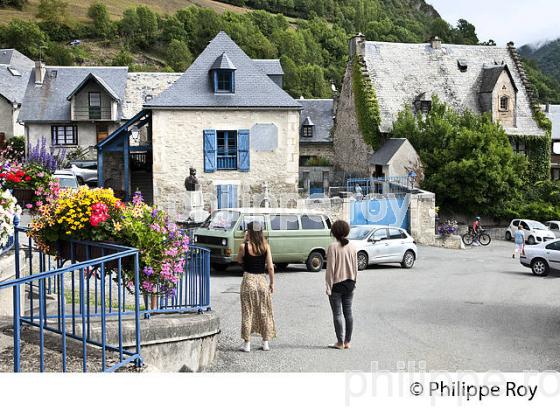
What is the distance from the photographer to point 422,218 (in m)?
21.3

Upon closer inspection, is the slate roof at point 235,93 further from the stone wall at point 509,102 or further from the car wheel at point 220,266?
the stone wall at point 509,102

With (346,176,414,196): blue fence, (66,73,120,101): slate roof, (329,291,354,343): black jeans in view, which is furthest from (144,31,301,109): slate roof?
(329,291,354,343): black jeans

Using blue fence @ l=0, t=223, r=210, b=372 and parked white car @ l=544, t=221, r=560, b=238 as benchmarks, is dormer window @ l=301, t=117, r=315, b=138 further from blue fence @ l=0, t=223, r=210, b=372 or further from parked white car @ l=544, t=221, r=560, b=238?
blue fence @ l=0, t=223, r=210, b=372

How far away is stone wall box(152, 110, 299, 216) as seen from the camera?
19995 millimetres

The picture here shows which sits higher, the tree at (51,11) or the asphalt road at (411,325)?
the tree at (51,11)

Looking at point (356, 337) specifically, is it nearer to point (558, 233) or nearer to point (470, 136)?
point (558, 233)

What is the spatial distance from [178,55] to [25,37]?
543cm

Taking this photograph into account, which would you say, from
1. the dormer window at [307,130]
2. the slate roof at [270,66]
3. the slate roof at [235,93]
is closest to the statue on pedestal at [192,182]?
the slate roof at [235,93]

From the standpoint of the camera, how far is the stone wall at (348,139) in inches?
1134

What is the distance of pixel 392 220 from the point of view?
68.5ft

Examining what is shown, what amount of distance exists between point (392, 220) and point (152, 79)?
7.70 m

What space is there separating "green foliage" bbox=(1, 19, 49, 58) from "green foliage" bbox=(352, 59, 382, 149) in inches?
742

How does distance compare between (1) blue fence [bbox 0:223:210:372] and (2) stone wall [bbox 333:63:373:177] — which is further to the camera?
(2) stone wall [bbox 333:63:373:177]
